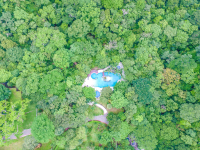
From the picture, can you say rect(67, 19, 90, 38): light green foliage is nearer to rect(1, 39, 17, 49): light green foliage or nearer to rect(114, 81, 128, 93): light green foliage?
rect(1, 39, 17, 49): light green foliage

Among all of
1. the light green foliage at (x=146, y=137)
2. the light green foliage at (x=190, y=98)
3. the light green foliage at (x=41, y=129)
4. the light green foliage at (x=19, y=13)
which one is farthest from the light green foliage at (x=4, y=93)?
the light green foliage at (x=190, y=98)

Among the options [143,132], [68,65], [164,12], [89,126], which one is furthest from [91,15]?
[143,132]

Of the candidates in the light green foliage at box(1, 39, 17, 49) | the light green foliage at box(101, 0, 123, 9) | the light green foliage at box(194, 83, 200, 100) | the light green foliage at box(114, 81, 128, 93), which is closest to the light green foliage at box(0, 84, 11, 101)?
the light green foliage at box(1, 39, 17, 49)

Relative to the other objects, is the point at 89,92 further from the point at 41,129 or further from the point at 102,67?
the point at 41,129

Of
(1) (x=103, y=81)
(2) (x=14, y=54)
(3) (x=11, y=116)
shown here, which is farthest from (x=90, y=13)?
(3) (x=11, y=116)

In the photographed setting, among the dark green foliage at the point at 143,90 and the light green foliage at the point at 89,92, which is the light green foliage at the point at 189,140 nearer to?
the dark green foliage at the point at 143,90

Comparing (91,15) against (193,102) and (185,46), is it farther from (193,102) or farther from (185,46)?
(193,102)

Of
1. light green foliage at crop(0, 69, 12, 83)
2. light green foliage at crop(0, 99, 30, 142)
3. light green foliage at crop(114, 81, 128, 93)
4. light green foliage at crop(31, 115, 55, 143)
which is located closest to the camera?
light green foliage at crop(31, 115, 55, 143)
